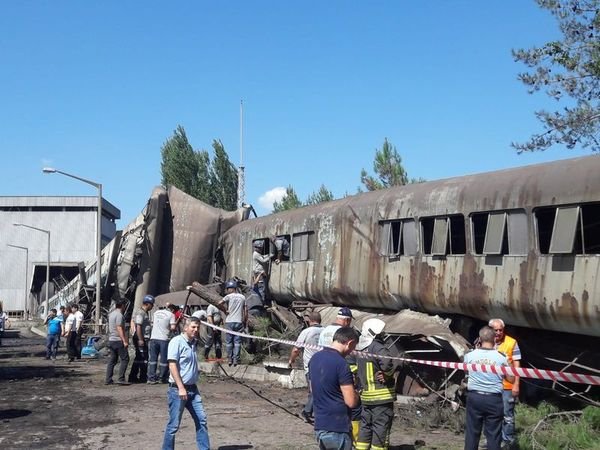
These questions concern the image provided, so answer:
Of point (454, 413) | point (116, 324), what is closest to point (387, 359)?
point (454, 413)

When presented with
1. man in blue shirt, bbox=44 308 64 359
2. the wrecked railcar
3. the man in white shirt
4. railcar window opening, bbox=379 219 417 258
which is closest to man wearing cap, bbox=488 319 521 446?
railcar window opening, bbox=379 219 417 258

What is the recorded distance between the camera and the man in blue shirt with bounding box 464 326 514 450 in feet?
21.9

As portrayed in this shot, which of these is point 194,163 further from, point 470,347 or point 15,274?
point 470,347

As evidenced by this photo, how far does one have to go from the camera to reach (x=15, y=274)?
73500 millimetres

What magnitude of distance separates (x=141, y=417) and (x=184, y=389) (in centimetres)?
315

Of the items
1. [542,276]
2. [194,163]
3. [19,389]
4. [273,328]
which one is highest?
[194,163]

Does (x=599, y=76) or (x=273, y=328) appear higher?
(x=599, y=76)

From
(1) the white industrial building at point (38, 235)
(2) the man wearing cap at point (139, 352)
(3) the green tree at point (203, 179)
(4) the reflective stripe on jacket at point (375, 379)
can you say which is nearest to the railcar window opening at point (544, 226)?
(4) the reflective stripe on jacket at point (375, 379)

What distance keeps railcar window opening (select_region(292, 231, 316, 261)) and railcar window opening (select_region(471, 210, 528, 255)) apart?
5933mm

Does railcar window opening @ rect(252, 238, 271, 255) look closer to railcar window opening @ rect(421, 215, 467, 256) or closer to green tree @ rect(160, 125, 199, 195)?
railcar window opening @ rect(421, 215, 467, 256)

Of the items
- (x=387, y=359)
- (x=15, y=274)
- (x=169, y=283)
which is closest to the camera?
(x=387, y=359)

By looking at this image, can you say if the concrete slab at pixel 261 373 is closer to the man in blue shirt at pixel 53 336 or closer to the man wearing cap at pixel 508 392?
the man wearing cap at pixel 508 392

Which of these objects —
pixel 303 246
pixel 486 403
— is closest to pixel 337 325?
pixel 486 403

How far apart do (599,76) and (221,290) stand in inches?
443
